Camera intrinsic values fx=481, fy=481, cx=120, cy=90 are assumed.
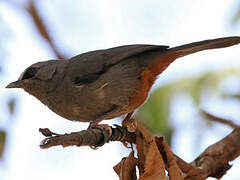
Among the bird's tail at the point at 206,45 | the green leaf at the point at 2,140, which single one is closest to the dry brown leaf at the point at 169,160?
the bird's tail at the point at 206,45

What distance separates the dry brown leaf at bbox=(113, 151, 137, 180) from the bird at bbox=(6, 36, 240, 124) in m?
0.95

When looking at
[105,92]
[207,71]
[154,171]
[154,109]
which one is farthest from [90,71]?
[207,71]

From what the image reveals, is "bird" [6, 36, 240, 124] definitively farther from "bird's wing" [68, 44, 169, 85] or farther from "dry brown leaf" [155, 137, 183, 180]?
"dry brown leaf" [155, 137, 183, 180]

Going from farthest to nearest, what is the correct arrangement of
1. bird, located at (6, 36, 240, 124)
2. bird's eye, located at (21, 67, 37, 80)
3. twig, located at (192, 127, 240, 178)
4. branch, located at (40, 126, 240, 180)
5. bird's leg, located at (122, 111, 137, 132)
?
bird's eye, located at (21, 67, 37, 80), bird, located at (6, 36, 240, 124), twig, located at (192, 127, 240, 178), bird's leg, located at (122, 111, 137, 132), branch, located at (40, 126, 240, 180)

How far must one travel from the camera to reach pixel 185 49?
447cm

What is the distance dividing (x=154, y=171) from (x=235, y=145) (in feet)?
4.70

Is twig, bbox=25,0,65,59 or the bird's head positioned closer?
the bird's head

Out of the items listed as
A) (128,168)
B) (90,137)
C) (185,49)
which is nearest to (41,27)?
(185,49)

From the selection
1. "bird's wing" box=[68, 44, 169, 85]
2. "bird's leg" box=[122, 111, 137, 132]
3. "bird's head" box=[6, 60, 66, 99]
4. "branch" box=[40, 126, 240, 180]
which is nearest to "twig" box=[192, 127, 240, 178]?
"branch" box=[40, 126, 240, 180]

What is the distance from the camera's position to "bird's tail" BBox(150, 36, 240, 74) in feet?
14.3

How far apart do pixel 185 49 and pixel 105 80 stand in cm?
85

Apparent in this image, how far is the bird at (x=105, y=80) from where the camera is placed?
4566 mm

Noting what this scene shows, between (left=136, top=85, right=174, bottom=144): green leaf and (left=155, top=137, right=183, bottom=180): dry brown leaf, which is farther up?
(left=155, top=137, right=183, bottom=180): dry brown leaf

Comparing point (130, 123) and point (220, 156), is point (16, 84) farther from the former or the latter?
point (220, 156)
